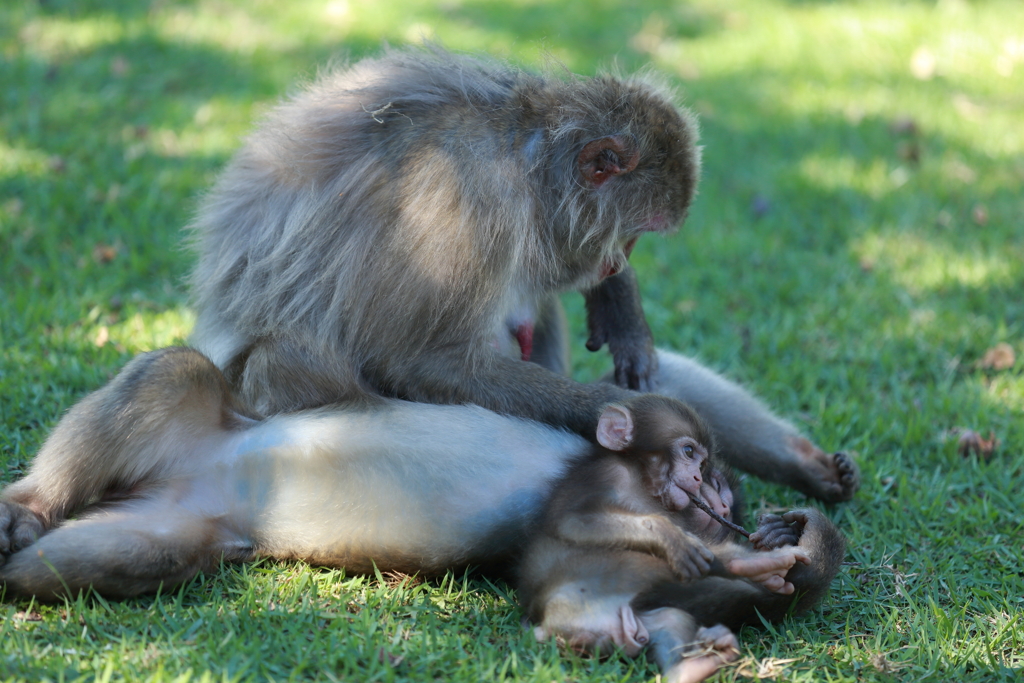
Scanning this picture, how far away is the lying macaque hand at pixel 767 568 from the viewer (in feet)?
9.42

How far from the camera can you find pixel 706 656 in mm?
2768

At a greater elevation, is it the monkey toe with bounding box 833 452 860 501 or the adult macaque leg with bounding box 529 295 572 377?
the adult macaque leg with bounding box 529 295 572 377

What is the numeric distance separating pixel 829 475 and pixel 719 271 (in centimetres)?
227

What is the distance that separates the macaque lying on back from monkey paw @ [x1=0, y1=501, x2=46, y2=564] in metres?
1.61

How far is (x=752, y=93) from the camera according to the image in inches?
331

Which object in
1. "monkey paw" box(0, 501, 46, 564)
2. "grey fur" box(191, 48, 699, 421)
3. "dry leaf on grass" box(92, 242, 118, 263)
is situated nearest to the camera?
"monkey paw" box(0, 501, 46, 564)

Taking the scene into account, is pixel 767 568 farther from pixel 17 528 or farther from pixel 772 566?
pixel 17 528

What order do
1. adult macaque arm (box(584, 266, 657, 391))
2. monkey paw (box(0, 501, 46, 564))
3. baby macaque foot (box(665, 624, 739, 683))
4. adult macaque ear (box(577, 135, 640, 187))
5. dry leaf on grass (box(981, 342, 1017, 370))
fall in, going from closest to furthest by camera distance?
baby macaque foot (box(665, 624, 739, 683))
monkey paw (box(0, 501, 46, 564))
adult macaque ear (box(577, 135, 640, 187))
adult macaque arm (box(584, 266, 657, 391))
dry leaf on grass (box(981, 342, 1017, 370))

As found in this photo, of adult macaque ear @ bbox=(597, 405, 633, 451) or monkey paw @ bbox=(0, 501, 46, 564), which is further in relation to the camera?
adult macaque ear @ bbox=(597, 405, 633, 451)

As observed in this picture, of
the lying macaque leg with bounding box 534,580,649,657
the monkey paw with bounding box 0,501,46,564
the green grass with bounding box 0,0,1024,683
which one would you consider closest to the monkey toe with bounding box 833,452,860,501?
the green grass with bounding box 0,0,1024,683

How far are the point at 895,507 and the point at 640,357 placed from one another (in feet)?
4.06

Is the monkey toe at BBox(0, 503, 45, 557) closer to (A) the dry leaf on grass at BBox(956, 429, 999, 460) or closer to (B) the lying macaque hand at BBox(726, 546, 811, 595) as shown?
(B) the lying macaque hand at BBox(726, 546, 811, 595)

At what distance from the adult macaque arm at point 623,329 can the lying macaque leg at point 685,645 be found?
134cm

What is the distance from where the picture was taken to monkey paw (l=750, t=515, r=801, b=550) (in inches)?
126
